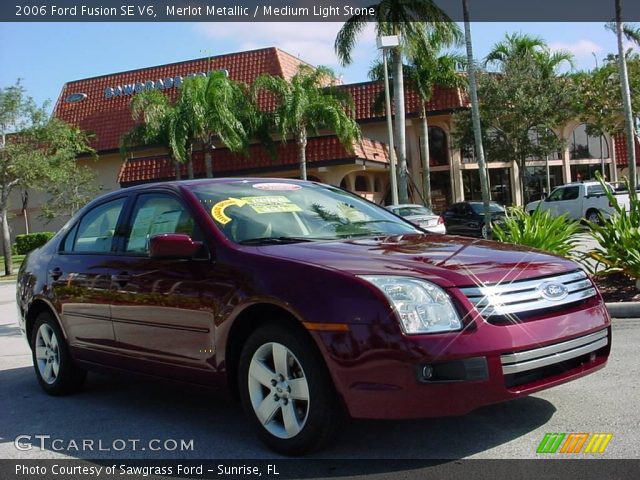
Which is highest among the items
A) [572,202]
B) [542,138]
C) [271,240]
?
[542,138]

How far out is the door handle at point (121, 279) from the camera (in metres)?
5.14

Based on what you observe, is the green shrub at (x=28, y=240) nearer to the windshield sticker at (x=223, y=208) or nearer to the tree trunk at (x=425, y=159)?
the tree trunk at (x=425, y=159)

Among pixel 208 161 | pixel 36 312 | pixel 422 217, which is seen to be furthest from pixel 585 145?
pixel 36 312

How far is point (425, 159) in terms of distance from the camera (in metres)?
35.4

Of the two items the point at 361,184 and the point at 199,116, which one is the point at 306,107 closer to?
the point at 199,116

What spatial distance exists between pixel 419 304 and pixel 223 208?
174 cm

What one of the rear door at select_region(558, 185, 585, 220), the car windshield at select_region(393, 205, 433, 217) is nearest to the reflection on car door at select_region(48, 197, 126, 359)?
the car windshield at select_region(393, 205, 433, 217)

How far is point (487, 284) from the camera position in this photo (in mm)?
3844

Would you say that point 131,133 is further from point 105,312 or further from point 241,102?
point 105,312

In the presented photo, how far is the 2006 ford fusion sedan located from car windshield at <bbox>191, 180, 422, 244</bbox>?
0.01m

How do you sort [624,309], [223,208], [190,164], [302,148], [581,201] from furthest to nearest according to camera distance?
[190,164], [302,148], [581,201], [624,309], [223,208]

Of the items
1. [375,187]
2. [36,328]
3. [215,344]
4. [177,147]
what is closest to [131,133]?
[177,147]

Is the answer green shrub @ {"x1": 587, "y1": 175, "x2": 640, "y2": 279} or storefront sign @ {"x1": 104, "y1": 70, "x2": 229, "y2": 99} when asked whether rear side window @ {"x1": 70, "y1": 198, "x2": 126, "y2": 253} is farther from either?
storefront sign @ {"x1": 104, "y1": 70, "x2": 229, "y2": 99}

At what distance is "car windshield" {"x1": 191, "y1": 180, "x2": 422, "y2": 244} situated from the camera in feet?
15.6
